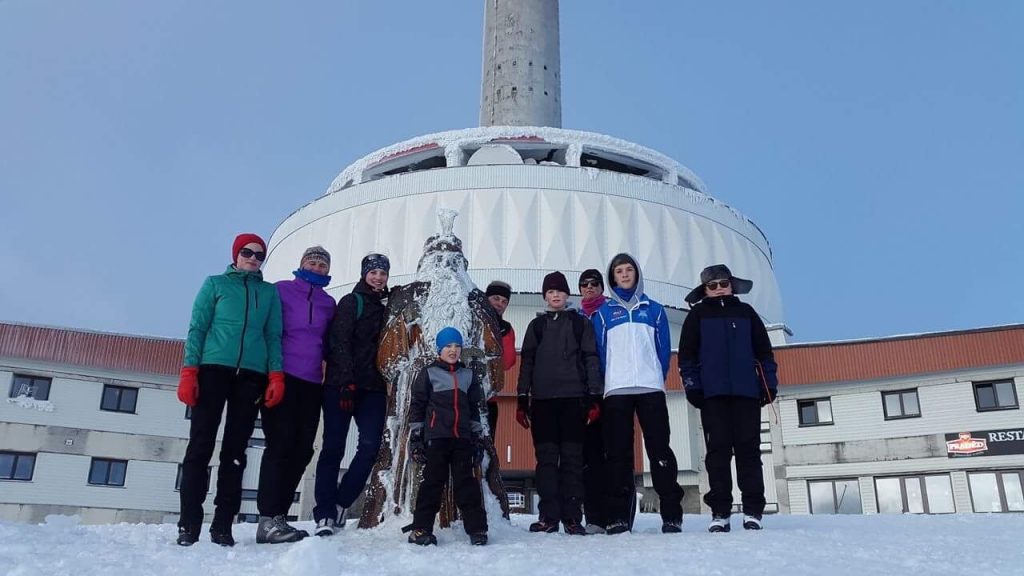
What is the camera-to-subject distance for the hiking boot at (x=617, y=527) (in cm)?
560

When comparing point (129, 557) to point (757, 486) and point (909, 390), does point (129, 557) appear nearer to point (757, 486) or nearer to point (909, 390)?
point (757, 486)

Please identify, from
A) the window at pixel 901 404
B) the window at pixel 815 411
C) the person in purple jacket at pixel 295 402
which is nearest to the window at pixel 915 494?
the window at pixel 901 404

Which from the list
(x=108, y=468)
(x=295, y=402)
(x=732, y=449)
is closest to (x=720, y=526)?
(x=732, y=449)

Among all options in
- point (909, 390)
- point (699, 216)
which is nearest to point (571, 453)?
point (909, 390)

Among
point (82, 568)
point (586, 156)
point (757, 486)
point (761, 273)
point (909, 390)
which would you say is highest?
point (586, 156)

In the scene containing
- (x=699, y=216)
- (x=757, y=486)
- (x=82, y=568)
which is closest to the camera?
(x=82, y=568)

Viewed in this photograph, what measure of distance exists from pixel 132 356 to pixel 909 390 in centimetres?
1974

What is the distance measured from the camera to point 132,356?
2195 cm

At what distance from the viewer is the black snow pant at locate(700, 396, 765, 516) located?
5.68 m

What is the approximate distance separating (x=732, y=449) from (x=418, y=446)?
7.59ft

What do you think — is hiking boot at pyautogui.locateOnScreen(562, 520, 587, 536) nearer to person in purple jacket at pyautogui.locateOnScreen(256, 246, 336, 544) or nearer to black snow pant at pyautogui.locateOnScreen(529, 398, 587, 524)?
black snow pant at pyautogui.locateOnScreen(529, 398, 587, 524)

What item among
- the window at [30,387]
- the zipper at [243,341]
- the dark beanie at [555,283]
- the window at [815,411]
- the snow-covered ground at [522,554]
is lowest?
the snow-covered ground at [522,554]

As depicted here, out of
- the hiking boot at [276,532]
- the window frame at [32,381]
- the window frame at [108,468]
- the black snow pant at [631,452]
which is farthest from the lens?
Answer: the window frame at [108,468]

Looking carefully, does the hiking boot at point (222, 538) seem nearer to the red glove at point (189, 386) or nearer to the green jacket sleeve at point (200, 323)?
the red glove at point (189, 386)
